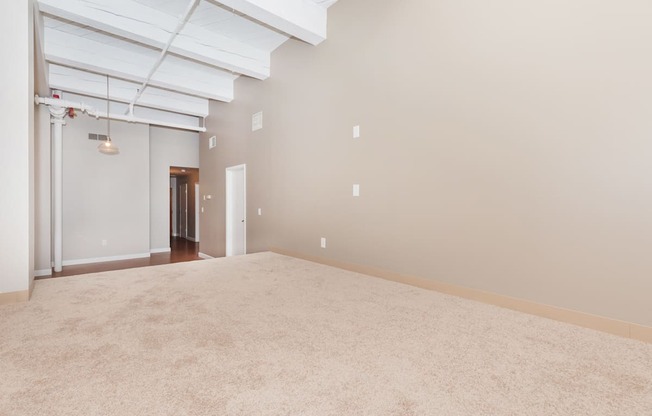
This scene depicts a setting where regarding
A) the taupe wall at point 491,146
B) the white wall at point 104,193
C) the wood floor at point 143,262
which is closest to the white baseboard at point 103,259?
the white wall at point 104,193

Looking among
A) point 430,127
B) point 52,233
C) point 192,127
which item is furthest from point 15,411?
point 192,127

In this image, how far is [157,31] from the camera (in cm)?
429

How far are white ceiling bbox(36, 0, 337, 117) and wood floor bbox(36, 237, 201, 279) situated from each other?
3779 mm

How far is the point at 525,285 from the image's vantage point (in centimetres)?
249

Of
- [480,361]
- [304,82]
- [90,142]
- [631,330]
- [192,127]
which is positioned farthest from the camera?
[192,127]

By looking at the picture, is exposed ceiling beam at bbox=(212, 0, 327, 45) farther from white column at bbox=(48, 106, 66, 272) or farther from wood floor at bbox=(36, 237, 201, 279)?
wood floor at bbox=(36, 237, 201, 279)

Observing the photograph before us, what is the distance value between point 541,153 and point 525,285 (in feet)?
3.49

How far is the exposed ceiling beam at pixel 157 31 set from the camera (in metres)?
3.77

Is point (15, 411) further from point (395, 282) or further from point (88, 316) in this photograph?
point (395, 282)

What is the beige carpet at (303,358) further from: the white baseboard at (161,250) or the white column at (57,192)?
the white baseboard at (161,250)

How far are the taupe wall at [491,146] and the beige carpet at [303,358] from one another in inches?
18.3

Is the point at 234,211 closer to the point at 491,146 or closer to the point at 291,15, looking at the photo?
the point at 291,15

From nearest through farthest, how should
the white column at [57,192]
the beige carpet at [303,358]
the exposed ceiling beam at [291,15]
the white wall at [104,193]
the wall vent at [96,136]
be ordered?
the beige carpet at [303,358] < the exposed ceiling beam at [291,15] < the white column at [57,192] < the white wall at [104,193] < the wall vent at [96,136]

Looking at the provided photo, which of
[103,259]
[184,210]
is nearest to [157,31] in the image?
[103,259]
